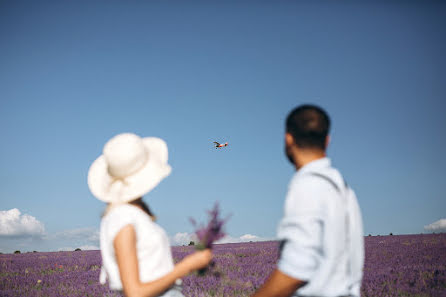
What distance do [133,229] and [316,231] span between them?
37.5 inches

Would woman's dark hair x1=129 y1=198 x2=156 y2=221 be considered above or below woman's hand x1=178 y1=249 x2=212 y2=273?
above

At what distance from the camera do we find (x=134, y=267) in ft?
6.75

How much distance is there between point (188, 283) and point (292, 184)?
603 centimetres

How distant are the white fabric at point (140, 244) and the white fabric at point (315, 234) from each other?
691 millimetres

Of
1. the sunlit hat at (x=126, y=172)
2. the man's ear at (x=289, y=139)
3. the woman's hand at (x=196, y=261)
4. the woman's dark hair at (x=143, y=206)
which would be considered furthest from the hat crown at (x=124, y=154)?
the man's ear at (x=289, y=139)

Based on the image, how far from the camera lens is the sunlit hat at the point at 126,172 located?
2.30 meters

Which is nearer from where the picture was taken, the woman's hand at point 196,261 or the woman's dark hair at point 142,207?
the woman's hand at point 196,261

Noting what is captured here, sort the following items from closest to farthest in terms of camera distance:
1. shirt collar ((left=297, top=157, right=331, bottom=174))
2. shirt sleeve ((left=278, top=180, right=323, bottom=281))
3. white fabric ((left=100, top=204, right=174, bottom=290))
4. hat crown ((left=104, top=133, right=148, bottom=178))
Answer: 1. shirt sleeve ((left=278, top=180, right=323, bottom=281))
2. shirt collar ((left=297, top=157, right=331, bottom=174))
3. white fabric ((left=100, top=204, right=174, bottom=290))
4. hat crown ((left=104, top=133, right=148, bottom=178))

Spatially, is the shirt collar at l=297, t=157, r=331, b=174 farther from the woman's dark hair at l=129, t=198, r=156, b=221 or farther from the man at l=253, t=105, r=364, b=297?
the woman's dark hair at l=129, t=198, r=156, b=221

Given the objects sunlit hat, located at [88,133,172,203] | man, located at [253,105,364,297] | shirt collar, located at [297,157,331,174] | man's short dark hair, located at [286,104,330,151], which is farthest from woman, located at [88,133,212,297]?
man's short dark hair, located at [286,104,330,151]

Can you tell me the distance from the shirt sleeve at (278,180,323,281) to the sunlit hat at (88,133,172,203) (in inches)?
33.6

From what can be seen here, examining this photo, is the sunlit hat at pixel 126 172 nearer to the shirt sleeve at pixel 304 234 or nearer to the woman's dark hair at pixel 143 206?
the woman's dark hair at pixel 143 206

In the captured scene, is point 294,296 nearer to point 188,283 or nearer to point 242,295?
point 242,295

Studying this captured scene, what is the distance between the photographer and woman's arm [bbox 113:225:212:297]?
2053mm
